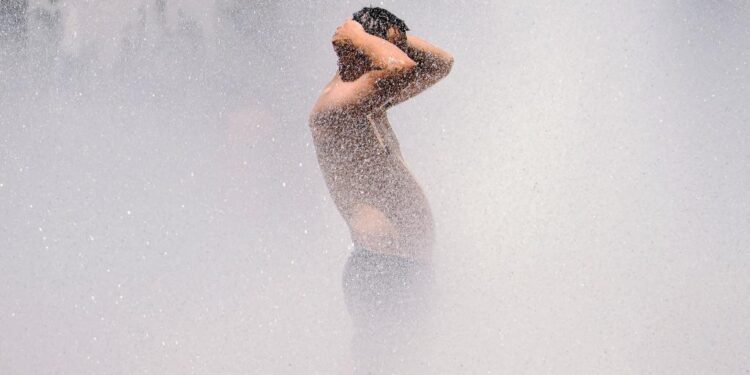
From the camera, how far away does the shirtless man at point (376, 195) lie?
2174mm

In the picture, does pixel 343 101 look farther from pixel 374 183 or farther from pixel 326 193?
pixel 326 193

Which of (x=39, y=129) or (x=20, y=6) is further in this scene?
(x=20, y=6)

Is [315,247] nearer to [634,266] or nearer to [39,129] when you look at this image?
[634,266]

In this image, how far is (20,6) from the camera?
503 centimetres

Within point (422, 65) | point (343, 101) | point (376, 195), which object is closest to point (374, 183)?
point (376, 195)

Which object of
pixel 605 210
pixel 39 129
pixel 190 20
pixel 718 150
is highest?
pixel 190 20

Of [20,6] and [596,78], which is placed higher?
[20,6]

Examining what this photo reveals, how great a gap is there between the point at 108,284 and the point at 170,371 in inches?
45.6

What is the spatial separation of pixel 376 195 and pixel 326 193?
79.0 inches

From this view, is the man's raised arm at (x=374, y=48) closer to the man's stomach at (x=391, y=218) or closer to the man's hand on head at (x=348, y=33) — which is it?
the man's hand on head at (x=348, y=33)

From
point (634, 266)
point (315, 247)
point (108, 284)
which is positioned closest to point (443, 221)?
point (315, 247)

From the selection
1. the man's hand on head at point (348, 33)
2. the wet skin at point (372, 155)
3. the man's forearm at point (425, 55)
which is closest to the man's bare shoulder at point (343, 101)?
the wet skin at point (372, 155)

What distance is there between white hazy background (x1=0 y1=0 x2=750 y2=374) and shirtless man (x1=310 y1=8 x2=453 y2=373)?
12.6 inches

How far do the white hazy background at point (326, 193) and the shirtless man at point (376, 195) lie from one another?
319 mm
